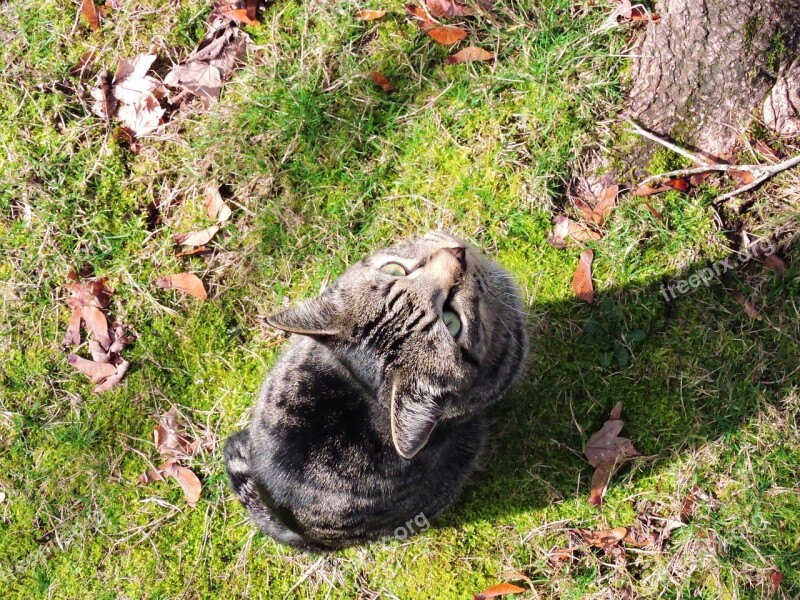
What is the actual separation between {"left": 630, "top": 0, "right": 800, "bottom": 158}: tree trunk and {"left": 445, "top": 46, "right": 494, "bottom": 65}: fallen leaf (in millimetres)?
855

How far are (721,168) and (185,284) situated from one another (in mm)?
3222

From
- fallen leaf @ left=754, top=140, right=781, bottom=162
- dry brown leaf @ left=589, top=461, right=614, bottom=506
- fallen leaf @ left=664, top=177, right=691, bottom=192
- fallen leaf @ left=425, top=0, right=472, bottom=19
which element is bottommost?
dry brown leaf @ left=589, top=461, right=614, bottom=506

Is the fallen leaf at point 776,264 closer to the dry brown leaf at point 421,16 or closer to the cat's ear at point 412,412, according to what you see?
the cat's ear at point 412,412

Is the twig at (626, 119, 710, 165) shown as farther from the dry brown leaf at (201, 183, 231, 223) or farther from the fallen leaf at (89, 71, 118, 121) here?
the fallen leaf at (89, 71, 118, 121)

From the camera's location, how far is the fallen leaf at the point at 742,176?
3367 millimetres

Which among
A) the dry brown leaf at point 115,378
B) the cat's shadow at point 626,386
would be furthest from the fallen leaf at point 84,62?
the cat's shadow at point 626,386

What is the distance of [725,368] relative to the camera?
11.1ft

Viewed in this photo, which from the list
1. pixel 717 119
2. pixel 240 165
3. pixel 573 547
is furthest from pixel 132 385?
pixel 717 119

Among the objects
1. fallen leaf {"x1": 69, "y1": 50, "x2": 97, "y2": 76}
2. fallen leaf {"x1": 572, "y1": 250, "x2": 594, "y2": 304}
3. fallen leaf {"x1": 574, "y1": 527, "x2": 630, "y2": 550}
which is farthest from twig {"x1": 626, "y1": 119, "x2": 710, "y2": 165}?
fallen leaf {"x1": 69, "y1": 50, "x2": 97, "y2": 76}

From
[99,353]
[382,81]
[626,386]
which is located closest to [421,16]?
[382,81]

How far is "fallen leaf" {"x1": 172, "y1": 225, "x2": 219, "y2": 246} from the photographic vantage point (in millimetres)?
3912

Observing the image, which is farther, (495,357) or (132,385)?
(132,385)

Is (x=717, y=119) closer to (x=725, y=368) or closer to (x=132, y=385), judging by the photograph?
(x=725, y=368)

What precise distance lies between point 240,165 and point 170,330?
1147 mm
